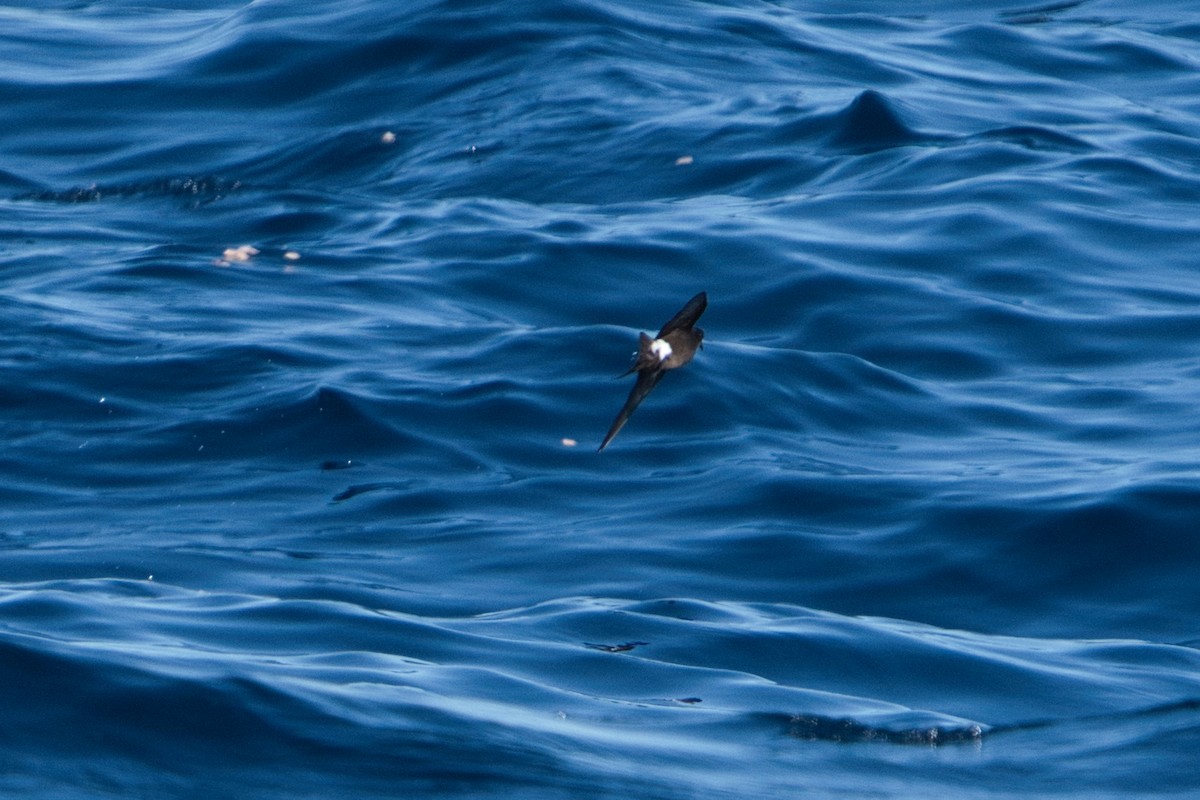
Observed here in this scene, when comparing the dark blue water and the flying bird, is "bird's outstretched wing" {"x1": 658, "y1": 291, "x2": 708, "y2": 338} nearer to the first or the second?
the flying bird

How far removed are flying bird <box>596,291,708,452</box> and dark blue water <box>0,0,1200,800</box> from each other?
201 cm

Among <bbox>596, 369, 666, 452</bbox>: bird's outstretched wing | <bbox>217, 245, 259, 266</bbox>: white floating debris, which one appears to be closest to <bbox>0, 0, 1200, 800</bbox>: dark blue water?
<bbox>217, 245, 259, 266</bbox>: white floating debris

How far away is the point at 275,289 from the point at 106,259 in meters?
1.59

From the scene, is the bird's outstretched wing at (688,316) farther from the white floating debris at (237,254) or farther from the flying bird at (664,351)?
the white floating debris at (237,254)

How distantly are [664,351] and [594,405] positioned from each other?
6128 millimetres

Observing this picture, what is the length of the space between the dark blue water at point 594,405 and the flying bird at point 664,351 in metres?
2.01

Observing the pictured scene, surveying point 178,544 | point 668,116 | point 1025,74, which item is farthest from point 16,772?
point 1025,74

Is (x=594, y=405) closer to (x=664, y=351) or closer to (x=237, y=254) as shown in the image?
(x=237, y=254)

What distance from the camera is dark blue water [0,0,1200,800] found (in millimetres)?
7879

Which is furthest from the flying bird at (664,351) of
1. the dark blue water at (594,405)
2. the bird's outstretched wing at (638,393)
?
the dark blue water at (594,405)

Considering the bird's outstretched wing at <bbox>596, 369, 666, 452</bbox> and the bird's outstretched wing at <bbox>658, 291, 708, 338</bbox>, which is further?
the bird's outstretched wing at <bbox>658, 291, 708, 338</bbox>

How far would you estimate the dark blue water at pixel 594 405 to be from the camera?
25.8ft

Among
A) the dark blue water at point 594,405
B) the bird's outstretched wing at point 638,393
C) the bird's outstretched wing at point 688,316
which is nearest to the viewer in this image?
the bird's outstretched wing at point 638,393

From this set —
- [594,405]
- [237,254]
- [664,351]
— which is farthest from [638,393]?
[237,254]
